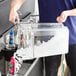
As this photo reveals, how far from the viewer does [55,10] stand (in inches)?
74.5

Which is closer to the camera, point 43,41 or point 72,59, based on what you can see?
point 43,41

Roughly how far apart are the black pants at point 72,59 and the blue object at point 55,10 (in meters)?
0.09

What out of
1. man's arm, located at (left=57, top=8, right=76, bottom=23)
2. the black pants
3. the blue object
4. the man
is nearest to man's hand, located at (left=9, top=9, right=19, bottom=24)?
the man

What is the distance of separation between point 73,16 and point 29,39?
392 millimetres

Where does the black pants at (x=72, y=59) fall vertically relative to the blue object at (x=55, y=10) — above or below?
below

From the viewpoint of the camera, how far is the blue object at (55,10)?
188 cm

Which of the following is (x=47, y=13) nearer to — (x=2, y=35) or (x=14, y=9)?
(x=14, y=9)

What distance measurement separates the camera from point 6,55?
193 centimetres

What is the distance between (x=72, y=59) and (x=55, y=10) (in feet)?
1.40

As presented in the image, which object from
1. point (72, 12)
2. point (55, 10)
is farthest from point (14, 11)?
point (72, 12)

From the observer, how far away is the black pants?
77.9 inches

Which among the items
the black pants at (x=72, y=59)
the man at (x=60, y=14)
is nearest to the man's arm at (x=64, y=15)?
the man at (x=60, y=14)

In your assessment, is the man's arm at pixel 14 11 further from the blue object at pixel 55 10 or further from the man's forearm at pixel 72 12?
the man's forearm at pixel 72 12

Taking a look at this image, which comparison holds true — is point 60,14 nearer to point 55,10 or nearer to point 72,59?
point 55,10
